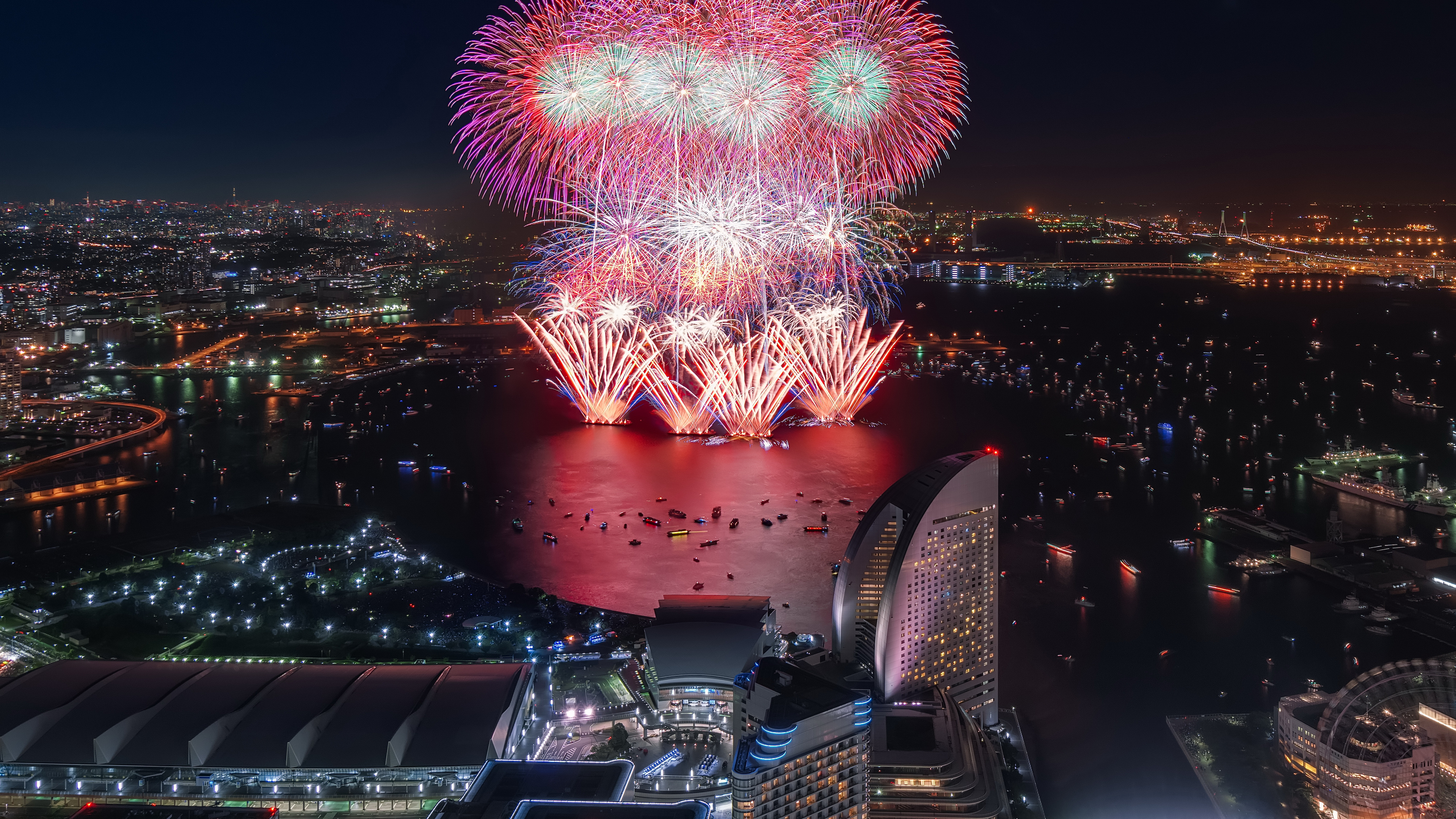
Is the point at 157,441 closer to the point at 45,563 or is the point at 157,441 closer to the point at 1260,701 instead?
the point at 45,563

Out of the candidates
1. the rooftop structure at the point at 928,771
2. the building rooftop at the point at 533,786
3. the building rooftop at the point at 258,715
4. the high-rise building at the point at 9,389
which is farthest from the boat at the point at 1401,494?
the high-rise building at the point at 9,389

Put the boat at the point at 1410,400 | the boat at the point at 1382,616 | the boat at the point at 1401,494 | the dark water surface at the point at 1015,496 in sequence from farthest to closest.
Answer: the boat at the point at 1410,400 < the boat at the point at 1401,494 < the boat at the point at 1382,616 < the dark water surface at the point at 1015,496

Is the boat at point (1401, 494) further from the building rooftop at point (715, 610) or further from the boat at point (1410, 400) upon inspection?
the building rooftop at point (715, 610)

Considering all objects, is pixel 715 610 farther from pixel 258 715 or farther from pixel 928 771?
pixel 258 715

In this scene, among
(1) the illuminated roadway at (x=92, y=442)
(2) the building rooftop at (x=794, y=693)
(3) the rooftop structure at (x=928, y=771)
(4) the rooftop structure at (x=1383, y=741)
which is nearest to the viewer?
(2) the building rooftop at (x=794, y=693)

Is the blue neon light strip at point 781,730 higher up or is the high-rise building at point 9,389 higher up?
the high-rise building at point 9,389

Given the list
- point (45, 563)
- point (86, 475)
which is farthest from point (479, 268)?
point (45, 563)
